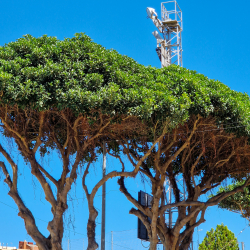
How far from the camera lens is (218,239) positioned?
23.7 meters

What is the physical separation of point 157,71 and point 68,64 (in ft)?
11.0

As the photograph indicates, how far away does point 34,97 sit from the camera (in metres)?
10.1

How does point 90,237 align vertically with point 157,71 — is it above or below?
below

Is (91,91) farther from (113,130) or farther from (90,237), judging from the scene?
(90,237)

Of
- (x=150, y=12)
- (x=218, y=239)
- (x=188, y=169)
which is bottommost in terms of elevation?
(x=218, y=239)

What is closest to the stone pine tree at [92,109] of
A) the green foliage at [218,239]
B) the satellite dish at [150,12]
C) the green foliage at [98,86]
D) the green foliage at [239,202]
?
the green foliage at [98,86]

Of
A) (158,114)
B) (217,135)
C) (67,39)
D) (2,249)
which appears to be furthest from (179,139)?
(2,249)

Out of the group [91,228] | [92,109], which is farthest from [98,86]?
[91,228]

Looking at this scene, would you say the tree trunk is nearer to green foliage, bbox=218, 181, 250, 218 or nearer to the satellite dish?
green foliage, bbox=218, 181, 250, 218

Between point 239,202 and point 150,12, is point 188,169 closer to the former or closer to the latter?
point 239,202

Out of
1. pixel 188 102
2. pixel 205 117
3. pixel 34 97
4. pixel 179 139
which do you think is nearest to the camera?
pixel 34 97

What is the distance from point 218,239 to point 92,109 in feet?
54.1

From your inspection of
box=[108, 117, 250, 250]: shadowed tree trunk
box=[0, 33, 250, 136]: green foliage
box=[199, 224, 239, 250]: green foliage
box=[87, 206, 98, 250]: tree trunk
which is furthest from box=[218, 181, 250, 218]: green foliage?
box=[87, 206, 98, 250]: tree trunk

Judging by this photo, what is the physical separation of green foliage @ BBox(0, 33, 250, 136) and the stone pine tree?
Result: 1.0 inches
